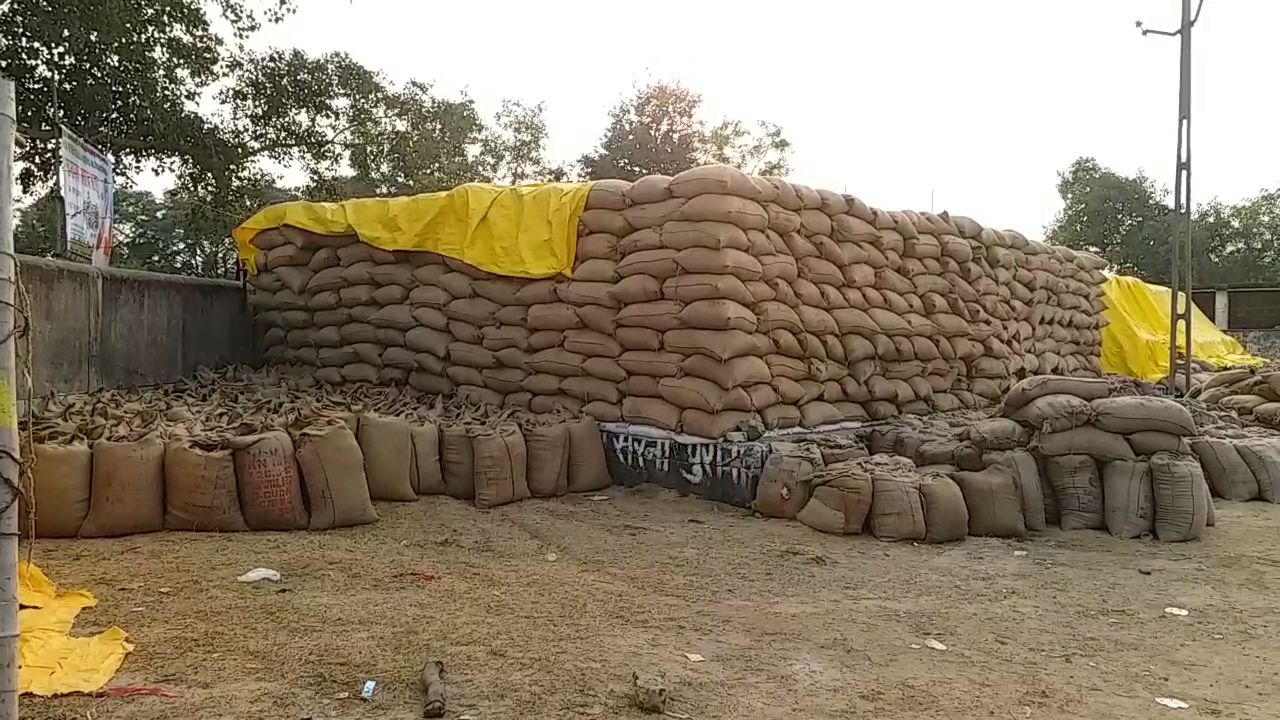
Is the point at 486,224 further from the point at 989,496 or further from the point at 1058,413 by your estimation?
the point at 1058,413

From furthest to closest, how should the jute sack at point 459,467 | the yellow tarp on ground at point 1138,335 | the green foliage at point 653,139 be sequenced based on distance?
the green foliage at point 653,139, the yellow tarp on ground at point 1138,335, the jute sack at point 459,467

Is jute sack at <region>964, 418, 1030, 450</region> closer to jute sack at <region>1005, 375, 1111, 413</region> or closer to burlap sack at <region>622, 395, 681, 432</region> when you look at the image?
jute sack at <region>1005, 375, 1111, 413</region>

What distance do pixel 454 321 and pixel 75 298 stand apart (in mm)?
2258

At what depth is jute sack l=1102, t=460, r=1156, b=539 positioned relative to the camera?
4648mm

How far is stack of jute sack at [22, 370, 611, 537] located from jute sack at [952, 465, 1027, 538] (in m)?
2.11

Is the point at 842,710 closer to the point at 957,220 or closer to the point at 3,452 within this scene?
the point at 3,452

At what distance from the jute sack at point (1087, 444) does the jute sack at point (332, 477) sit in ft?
11.6

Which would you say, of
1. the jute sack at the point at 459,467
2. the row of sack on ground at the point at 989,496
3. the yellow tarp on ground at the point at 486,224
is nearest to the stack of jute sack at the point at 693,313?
the yellow tarp on ground at the point at 486,224

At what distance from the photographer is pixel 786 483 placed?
4.81 meters

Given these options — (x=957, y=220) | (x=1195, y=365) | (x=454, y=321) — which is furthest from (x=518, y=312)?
(x=1195, y=365)

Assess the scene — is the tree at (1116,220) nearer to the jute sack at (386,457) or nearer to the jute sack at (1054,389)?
the jute sack at (1054,389)

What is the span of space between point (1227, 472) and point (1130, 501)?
1624 mm

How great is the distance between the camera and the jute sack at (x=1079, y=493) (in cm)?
479

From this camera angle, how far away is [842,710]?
7.91ft
